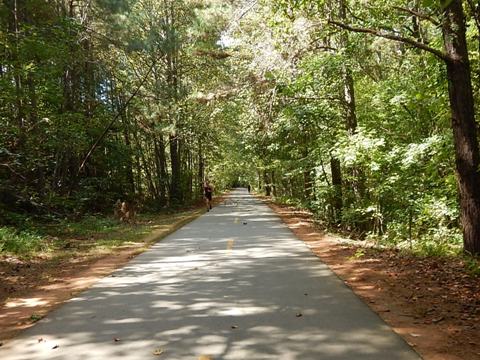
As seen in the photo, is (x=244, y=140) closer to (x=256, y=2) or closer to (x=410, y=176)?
(x=410, y=176)

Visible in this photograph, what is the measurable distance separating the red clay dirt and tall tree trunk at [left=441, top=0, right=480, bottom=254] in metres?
1.03

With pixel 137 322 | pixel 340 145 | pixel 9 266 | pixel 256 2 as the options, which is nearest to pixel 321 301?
pixel 137 322

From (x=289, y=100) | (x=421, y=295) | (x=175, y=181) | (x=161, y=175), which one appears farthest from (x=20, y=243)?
(x=175, y=181)

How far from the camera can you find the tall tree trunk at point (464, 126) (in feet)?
26.7

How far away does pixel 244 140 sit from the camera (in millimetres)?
33062

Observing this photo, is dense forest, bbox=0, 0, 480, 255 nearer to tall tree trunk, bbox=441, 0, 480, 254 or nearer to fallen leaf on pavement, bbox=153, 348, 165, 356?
tall tree trunk, bbox=441, 0, 480, 254

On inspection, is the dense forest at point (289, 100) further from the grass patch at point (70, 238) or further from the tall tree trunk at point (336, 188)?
the grass patch at point (70, 238)

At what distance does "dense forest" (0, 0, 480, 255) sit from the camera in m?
9.84

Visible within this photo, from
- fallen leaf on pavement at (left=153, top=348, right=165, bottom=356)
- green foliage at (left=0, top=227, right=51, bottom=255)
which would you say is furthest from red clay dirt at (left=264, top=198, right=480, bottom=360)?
green foliage at (left=0, top=227, right=51, bottom=255)

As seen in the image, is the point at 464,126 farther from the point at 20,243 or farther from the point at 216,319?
the point at 20,243

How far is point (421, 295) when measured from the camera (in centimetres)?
668

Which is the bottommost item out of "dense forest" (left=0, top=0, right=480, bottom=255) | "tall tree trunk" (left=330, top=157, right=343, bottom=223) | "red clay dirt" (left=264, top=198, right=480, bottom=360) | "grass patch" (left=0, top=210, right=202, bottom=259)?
"red clay dirt" (left=264, top=198, right=480, bottom=360)

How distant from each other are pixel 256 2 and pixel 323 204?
13274 millimetres

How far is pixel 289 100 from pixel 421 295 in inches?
448
